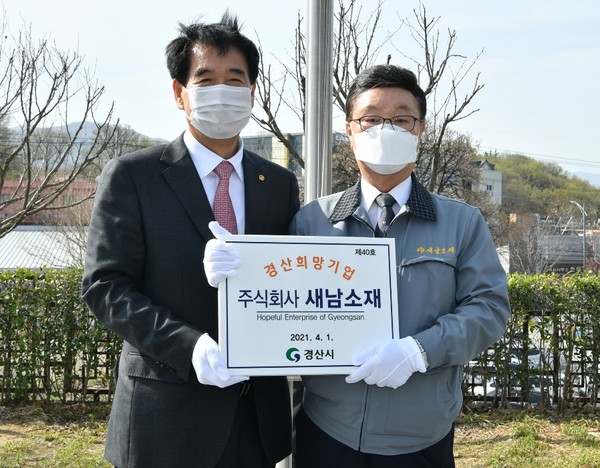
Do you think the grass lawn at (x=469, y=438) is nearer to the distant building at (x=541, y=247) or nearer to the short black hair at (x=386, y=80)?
the short black hair at (x=386, y=80)

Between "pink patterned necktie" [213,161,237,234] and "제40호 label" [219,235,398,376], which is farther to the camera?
"pink patterned necktie" [213,161,237,234]

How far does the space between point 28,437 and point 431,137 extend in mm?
7068

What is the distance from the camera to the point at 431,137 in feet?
33.6

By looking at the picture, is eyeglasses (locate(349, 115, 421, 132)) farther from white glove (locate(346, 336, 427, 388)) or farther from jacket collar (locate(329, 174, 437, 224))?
white glove (locate(346, 336, 427, 388))

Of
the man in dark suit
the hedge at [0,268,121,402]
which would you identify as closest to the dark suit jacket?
the man in dark suit

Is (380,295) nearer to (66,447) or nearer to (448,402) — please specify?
(448,402)

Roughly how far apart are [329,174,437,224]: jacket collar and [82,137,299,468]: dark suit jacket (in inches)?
18.3

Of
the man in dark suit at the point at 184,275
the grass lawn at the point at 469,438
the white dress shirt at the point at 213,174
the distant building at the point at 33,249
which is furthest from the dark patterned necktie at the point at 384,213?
the distant building at the point at 33,249

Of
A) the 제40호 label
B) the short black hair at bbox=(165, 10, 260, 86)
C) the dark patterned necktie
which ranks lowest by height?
the 제40호 label

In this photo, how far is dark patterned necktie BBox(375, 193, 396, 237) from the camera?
2365mm

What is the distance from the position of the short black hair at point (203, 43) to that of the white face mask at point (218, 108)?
96 millimetres

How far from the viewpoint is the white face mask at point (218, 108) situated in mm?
2340

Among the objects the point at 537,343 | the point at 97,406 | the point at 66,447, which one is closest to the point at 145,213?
the point at 66,447

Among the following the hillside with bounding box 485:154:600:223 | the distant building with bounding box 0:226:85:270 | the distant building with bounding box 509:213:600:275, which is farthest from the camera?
the hillside with bounding box 485:154:600:223
